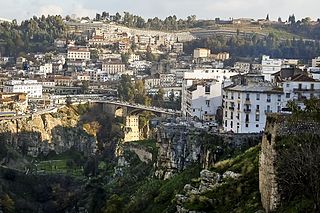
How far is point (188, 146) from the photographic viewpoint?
3145cm

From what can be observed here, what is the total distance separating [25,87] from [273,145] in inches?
2740

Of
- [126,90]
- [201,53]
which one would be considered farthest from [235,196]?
[201,53]

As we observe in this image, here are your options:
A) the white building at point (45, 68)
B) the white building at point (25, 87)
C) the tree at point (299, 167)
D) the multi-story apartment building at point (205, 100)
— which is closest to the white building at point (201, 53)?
the white building at point (45, 68)

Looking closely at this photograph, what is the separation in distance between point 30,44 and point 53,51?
530cm

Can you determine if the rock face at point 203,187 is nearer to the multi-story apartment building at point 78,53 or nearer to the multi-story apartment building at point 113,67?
the multi-story apartment building at point 113,67

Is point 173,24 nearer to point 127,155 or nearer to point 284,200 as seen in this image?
point 127,155

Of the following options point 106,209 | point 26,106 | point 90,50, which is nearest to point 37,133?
point 26,106

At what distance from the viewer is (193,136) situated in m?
31.1

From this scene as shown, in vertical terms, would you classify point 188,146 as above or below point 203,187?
below

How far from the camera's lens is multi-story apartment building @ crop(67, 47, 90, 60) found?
120 metres

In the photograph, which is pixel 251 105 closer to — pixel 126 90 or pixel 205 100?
pixel 205 100

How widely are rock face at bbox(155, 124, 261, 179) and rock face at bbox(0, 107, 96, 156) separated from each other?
3205 centimetres

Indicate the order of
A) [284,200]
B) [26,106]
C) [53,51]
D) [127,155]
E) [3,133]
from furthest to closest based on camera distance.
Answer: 1. [53,51]
2. [26,106]
3. [3,133]
4. [127,155]
5. [284,200]

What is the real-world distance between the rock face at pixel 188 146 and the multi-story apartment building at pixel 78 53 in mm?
87727
